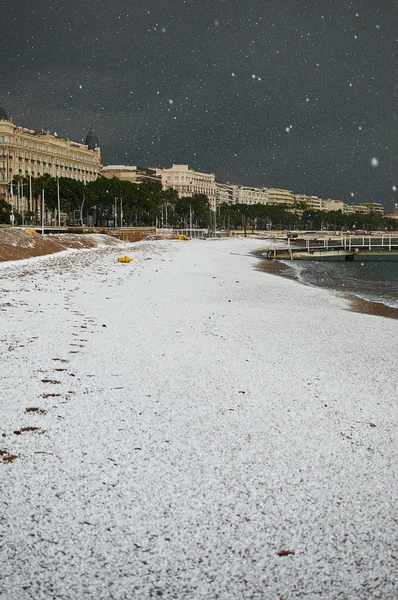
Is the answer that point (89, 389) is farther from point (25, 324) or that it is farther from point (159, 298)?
point (159, 298)

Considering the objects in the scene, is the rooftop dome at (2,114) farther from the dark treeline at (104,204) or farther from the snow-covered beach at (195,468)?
the snow-covered beach at (195,468)

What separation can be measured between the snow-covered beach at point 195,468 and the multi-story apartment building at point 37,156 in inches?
5722

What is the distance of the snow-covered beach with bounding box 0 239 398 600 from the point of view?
320 centimetres

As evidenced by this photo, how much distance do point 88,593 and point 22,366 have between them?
4900 millimetres

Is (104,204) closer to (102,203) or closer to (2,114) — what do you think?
(102,203)

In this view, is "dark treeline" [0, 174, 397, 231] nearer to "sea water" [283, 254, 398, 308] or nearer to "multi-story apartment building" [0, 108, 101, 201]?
"multi-story apartment building" [0, 108, 101, 201]

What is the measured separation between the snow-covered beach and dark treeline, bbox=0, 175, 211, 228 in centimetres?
9487

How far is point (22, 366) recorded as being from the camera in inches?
293

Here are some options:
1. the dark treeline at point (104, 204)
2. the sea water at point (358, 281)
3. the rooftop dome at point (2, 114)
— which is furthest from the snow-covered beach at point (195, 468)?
the rooftop dome at point (2, 114)

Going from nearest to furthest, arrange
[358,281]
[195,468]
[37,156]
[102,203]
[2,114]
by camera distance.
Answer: [195,468], [358,281], [102,203], [37,156], [2,114]

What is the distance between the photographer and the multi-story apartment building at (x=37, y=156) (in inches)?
5792

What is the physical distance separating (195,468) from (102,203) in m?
126

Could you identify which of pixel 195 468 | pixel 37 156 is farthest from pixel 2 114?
pixel 195 468

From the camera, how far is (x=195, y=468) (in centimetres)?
453
